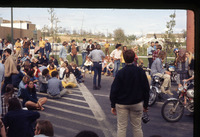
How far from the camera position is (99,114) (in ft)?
19.5

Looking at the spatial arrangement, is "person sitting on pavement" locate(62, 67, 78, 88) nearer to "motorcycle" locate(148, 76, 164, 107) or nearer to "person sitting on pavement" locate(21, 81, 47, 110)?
"person sitting on pavement" locate(21, 81, 47, 110)

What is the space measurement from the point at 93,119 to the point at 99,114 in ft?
1.19

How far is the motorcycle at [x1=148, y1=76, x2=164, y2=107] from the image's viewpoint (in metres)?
6.69

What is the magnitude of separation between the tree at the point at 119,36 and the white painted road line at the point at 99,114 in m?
13.4

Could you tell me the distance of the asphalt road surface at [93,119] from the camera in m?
4.95

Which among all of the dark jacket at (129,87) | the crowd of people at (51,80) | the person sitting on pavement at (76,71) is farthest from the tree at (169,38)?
Answer: the dark jacket at (129,87)

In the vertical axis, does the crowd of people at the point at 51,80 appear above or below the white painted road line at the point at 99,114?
above

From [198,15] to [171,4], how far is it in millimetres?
297

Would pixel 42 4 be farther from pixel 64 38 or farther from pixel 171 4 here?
pixel 64 38

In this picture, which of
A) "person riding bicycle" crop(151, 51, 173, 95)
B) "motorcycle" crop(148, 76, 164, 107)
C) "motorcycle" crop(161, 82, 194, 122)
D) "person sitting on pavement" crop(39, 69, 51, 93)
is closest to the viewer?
"motorcycle" crop(161, 82, 194, 122)

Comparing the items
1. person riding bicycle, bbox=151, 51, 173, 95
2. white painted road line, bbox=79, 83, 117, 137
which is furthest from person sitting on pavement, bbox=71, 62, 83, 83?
person riding bicycle, bbox=151, 51, 173, 95

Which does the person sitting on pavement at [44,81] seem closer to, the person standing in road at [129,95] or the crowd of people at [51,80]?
the crowd of people at [51,80]

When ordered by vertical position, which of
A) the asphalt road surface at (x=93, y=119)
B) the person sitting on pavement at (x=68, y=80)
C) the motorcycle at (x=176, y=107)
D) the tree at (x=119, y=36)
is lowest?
the asphalt road surface at (x=93, y=119)

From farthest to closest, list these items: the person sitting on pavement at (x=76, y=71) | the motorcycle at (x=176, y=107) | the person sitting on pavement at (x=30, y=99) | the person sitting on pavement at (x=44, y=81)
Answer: the person sitting on pavement at (x=76, y=71) → the person sitting on pavement at (x=44, y=81) → the person sitting on pavement at (x=30, y=99) → the motorcycle at (x=176, y=107)
